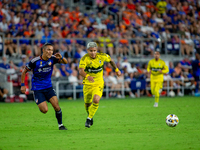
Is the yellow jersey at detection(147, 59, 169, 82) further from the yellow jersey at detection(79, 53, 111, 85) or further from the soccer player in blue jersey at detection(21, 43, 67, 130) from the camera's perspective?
the soccer player in blue jersey at detection(21, 43, 67, 130)

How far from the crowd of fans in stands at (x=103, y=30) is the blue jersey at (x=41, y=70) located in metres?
11.7

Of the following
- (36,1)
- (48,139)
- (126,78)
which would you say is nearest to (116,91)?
(126,78)

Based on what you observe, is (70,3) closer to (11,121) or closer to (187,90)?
(187,90)

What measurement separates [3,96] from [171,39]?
1322 centimetres

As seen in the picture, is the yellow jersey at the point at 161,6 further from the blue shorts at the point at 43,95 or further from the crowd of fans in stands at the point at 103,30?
the blue shorts at the point at 43,95

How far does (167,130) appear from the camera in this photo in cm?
937

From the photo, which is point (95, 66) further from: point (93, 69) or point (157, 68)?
point (157, 68)

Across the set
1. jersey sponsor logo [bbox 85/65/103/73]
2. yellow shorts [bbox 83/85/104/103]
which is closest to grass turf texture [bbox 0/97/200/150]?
yellow shorts [bbox 83/85/104/103]

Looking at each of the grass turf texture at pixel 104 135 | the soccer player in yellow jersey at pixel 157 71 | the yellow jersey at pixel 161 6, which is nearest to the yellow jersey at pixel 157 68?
the soccer player in yellow jersey at pixel 157 71

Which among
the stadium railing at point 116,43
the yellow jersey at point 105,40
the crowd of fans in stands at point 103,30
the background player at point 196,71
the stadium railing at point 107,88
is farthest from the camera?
the background player at point 196,71

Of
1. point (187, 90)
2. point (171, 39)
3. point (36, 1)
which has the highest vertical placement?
point (36, 1)

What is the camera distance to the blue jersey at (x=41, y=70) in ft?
32.2

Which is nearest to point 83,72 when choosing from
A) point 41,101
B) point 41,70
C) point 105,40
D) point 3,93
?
point 41,70

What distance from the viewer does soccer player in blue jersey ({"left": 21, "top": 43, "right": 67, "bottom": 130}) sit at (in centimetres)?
979
